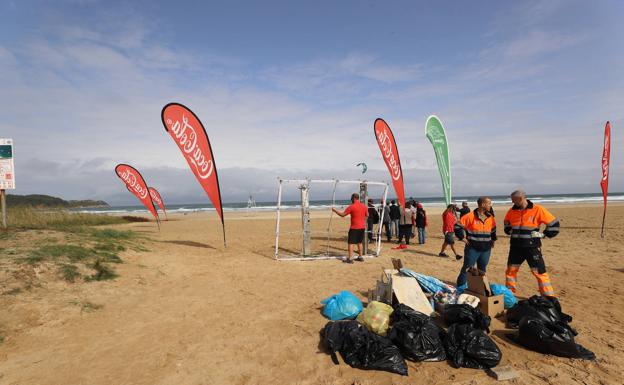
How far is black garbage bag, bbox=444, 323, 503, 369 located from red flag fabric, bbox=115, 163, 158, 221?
50.9ft

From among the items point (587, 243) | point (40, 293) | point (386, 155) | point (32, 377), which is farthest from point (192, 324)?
point (587, 243)

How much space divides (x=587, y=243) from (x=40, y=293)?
1552 centimetres

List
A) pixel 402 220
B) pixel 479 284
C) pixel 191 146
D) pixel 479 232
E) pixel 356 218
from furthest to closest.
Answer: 1. pixel 402 220
2. pixel 191 146
3. pixel 356 218
4. pixel 479 232
5. pixel 479 284

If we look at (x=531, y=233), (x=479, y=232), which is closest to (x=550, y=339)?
(x=531, y=233)

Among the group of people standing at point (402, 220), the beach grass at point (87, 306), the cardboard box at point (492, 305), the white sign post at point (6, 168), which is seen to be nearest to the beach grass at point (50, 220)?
the white sign post at point (6, 168)

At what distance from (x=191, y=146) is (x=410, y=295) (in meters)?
7.16

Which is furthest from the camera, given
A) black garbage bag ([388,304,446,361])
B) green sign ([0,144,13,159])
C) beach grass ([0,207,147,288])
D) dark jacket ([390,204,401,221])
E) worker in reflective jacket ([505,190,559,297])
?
dark jacket ([390,204,401,221])

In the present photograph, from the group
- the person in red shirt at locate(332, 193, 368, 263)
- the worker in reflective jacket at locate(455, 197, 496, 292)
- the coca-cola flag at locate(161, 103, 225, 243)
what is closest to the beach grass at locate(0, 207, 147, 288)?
the coca-cola flag at locate(161, 103, 225, 243)

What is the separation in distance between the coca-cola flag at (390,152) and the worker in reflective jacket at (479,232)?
401 cm

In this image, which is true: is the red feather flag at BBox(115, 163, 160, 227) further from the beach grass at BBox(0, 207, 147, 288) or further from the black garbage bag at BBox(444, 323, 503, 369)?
the black garbage bag at BBox(444, 323, 503, 369)

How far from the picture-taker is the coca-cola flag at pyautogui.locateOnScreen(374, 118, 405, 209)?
32.0 ft

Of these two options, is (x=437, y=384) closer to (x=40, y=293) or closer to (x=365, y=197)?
(x=40, y=293)

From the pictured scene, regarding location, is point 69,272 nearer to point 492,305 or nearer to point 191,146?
point 191,146

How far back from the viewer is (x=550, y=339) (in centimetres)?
379
